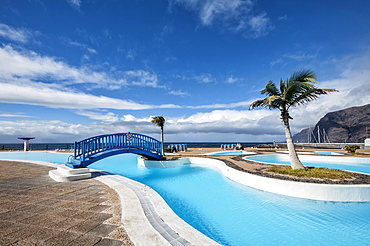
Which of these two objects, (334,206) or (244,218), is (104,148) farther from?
(334,206)

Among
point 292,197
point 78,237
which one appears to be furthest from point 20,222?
point 292,197

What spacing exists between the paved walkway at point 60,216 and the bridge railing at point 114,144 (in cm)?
Answer: 356

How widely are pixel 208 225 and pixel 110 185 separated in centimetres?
418

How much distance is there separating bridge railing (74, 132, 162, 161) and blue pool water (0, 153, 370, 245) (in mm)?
5517

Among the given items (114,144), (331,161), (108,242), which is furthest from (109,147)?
(331,161)

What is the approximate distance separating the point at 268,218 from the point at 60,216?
5.93 meters

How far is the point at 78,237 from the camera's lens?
3248 millimetres

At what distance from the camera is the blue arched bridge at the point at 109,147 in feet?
32.7

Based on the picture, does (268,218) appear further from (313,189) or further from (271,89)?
(271,89)

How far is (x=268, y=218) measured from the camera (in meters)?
5.66

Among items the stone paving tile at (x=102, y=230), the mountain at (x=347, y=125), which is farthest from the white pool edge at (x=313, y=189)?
the mountain at (x=347, y=125)

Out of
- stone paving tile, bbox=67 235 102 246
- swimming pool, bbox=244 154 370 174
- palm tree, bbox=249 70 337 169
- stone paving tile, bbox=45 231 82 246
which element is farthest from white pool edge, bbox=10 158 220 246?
swimming pool, bbox=244 154 370 174

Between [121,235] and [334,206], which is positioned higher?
[121,235]

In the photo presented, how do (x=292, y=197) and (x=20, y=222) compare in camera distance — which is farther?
(x=292, y=197)
